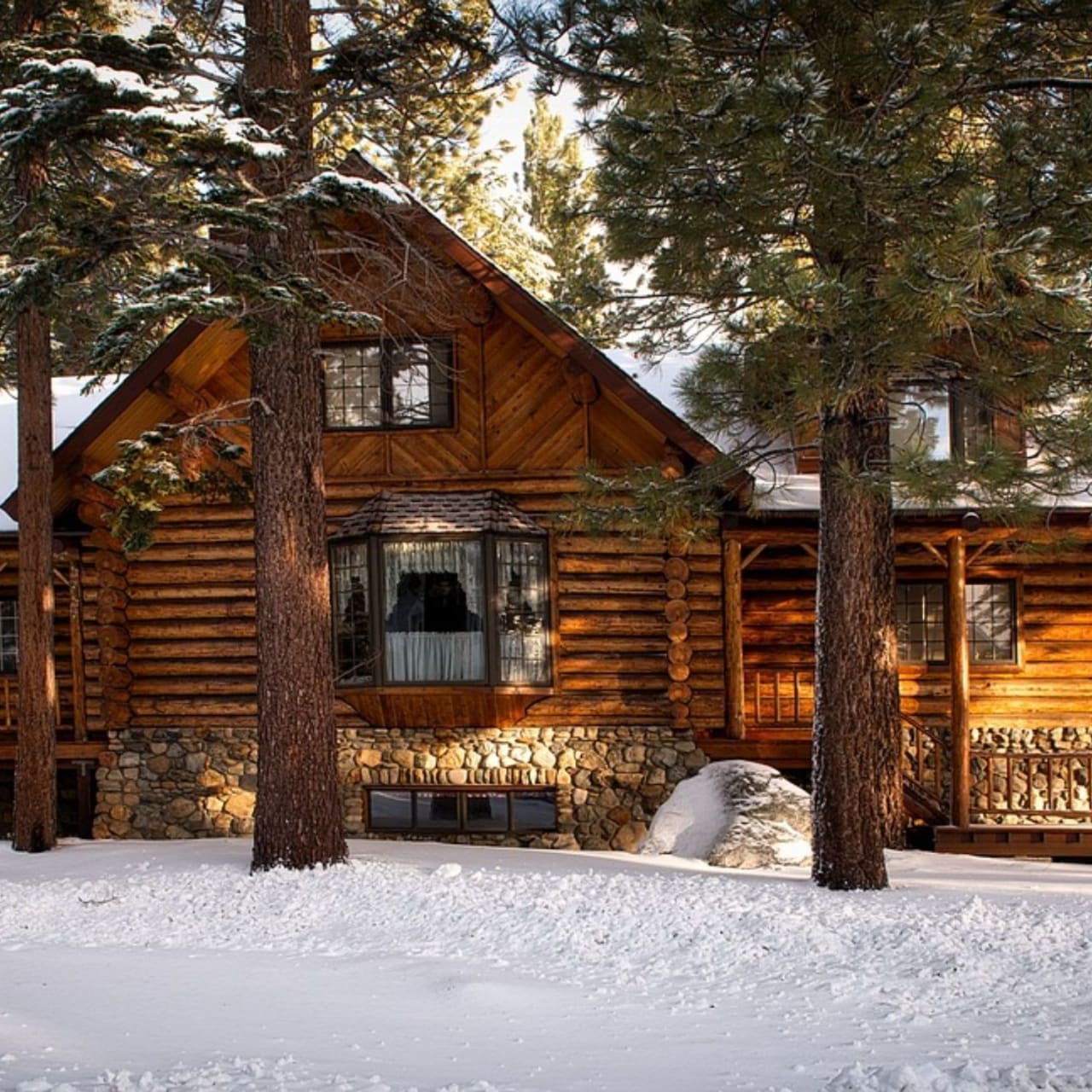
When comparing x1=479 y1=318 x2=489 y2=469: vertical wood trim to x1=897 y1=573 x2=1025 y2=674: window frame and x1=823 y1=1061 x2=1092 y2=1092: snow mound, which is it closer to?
x1=897 y1=573 x2=1025 y2=674: window frame

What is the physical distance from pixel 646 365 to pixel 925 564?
18.0 ft

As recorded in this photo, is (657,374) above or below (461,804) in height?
above

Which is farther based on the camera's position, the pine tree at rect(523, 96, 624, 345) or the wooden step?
the pine tree at rect(523, 96, 624, 345)

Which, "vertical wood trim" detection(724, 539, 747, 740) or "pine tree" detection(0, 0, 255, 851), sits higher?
"pine tree" detection(0, 0, 255, 851)

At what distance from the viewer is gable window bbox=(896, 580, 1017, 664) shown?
1702 cm

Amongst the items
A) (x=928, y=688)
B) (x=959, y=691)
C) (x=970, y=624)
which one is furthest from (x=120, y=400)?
(x=970, y=624)

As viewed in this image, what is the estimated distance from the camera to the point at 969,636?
1706cm

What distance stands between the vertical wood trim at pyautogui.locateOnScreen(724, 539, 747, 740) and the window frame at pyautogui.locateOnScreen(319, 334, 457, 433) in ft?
12.1

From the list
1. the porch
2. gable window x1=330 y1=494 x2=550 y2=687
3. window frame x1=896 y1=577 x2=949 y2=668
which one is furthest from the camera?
window frame x1=896 y1=577 x2=949 y2=668

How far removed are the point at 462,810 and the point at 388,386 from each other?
5.25m

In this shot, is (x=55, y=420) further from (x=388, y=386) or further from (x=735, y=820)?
(x=735, y=820)

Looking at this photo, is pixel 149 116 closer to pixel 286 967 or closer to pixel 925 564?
pixel 286 967

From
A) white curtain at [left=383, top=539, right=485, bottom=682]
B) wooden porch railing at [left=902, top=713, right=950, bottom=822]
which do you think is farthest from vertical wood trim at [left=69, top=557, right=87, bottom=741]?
wooden porch railing at [left=902, top=713, right=950, bottom=822]

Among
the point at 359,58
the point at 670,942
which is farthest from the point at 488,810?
the point at 359,58
